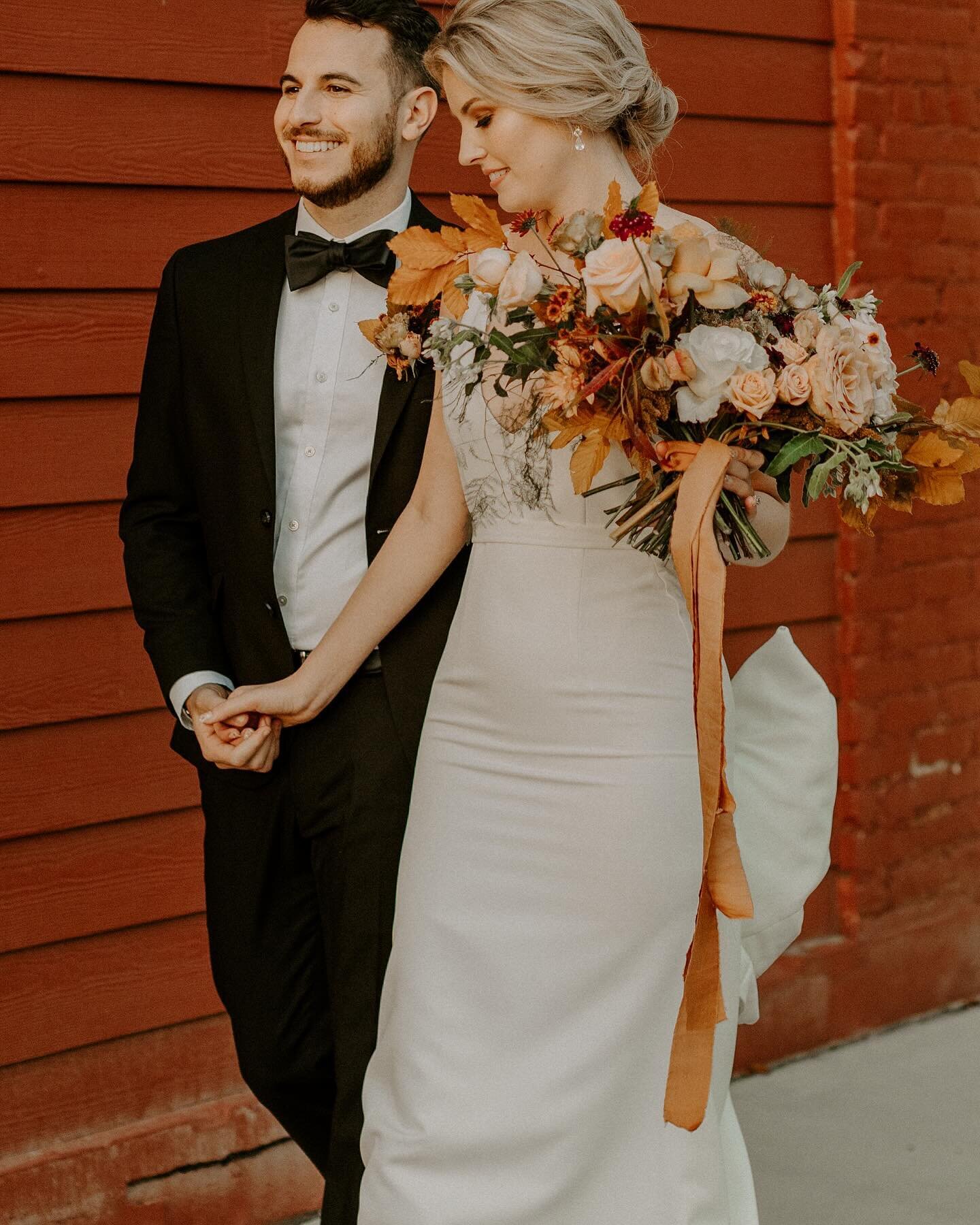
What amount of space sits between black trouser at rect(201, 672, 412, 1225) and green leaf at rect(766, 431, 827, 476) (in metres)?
0.91

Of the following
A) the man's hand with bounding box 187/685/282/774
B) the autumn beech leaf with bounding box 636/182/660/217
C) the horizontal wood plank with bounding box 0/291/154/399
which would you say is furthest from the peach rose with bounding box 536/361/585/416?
the horizontal wood plank with bounding box 0/291/154/399

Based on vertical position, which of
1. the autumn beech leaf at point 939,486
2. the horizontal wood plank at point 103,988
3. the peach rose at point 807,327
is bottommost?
the horizontal wood plank at point 103,988

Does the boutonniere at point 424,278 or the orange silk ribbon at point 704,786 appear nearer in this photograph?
the orange silk ribbon at point 704,786

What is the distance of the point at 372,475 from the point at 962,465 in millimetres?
979

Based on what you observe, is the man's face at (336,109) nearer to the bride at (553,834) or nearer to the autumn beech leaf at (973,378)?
the bride at (553,834)

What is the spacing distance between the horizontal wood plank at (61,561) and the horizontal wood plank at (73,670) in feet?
0.12

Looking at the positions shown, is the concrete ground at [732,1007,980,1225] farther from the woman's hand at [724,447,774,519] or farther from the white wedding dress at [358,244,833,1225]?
the woman's hand at [724,447,774,519]

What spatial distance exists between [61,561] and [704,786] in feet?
5.24

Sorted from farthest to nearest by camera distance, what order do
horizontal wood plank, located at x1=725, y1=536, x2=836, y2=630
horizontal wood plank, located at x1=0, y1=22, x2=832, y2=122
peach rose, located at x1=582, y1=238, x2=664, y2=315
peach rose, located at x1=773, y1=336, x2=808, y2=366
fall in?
horizontal wood plank, located at x1=725, y1=536, x2=836, y2=630, horizontal wood plank, located at x1=0, y1=22, x2=832, y2=122, peach rose, located at x1=773, y1=336, x2=808, y2=366, peach rose, located at x1=582, y1=238, x2=664, y2=315

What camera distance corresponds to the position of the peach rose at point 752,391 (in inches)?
85.0

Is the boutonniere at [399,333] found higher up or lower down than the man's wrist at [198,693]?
higher up

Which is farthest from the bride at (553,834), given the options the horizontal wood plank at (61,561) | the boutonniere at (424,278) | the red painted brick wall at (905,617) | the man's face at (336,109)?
the red painted brick wall at (905,617)

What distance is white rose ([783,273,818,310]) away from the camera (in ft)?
7.49

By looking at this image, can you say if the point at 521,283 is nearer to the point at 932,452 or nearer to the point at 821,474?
the point at 821,474
